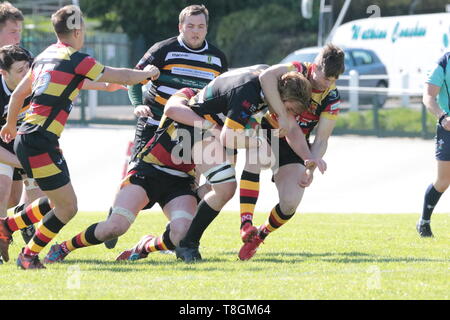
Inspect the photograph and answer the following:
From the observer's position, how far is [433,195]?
32.9 feet

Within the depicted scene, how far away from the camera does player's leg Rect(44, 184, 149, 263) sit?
7.88 meters

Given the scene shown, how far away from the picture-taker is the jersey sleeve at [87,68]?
24.2 ft

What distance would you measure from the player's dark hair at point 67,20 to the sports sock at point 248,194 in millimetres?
1978

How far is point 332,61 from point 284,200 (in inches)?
51.5

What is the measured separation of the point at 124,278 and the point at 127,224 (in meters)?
0.89

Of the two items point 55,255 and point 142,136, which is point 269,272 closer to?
point 55,255

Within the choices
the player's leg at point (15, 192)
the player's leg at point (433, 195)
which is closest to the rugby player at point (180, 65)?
the player's leg at point (15, 192)

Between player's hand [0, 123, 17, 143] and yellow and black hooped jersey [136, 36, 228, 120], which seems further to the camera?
yellow and black hooped jersey [136, 36, 228, 120]

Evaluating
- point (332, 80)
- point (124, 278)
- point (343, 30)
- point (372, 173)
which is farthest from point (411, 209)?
point (343, 30)

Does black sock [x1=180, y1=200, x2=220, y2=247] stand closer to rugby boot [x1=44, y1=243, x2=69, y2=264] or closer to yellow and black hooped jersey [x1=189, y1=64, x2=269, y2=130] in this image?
yellow and black hooped jersey [x1=189, y1=64, x2=269, y2=130]

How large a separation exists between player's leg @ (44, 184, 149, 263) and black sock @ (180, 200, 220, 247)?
1.58 feet

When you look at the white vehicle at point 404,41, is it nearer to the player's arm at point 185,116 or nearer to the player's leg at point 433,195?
the player's leg at point 433,195

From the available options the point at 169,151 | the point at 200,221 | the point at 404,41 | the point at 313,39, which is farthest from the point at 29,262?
the point at 313,39

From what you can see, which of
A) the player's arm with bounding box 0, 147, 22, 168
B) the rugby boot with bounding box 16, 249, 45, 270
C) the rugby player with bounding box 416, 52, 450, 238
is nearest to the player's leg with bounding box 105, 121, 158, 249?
the player's arm with bounding box 0, 147, 22, 168
